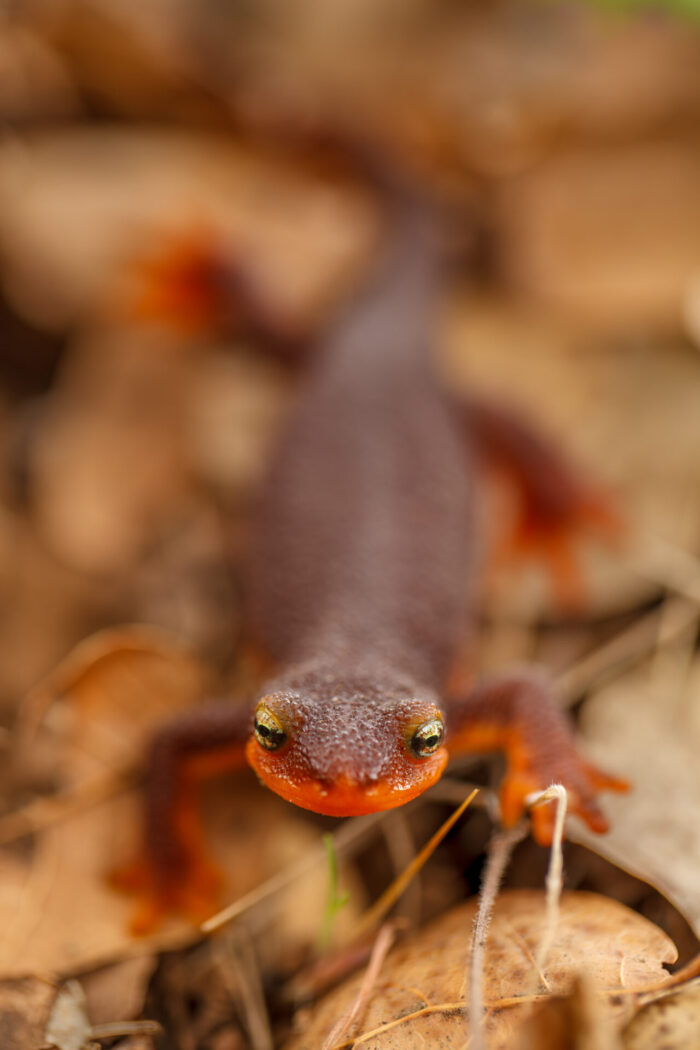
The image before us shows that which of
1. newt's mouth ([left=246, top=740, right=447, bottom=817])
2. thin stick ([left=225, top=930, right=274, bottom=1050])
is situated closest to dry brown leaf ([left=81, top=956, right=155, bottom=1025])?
thin stick ([left=225, top=930, right=274, bottom=1050])

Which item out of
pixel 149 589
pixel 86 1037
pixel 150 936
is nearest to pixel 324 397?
pixel 149 589

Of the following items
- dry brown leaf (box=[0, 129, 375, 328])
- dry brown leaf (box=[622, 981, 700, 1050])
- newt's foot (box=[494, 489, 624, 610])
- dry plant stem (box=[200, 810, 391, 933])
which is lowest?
dry plant stem (box=[200, 810, 391, 933])

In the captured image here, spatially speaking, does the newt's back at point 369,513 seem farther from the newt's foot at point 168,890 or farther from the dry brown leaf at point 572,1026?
the dry brown leaf at point 572,1026

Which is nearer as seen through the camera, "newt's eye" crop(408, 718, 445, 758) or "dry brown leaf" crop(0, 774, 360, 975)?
"newt's eye" crop(408, 718, 445, 758)

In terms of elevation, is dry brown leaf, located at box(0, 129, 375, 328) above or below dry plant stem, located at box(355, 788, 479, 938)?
above

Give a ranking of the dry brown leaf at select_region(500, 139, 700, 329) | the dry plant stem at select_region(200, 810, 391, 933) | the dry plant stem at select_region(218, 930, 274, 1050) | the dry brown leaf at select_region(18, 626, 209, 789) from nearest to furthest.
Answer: the dry plant stem at select_region(218, 930, 274, 1050)
the dry plant stem at select_region(200, 810, 391, 933)
the dry brown leaf at select_region(18, 626, 209, 789)
the dry brown leaf at select_region(500, 139, 700, 329)

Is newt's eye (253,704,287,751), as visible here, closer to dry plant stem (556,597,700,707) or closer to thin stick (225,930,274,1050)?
thin stick (225,930,274,1050)
